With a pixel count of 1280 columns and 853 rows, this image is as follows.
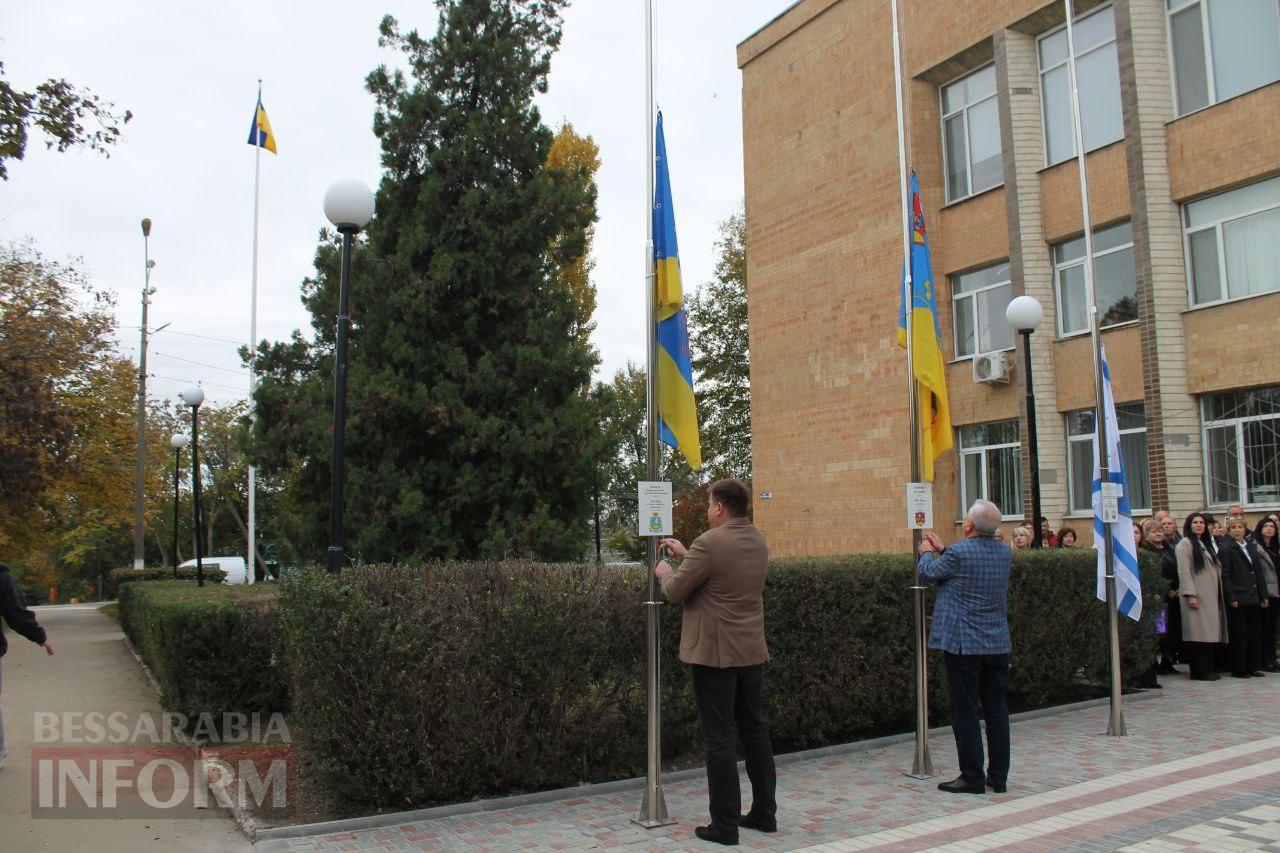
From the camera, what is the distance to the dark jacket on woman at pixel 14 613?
7.44 meters

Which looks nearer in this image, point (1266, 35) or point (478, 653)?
point (478, 653)

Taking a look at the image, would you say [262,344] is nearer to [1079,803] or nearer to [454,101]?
[454,101]

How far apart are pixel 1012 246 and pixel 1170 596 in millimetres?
9281

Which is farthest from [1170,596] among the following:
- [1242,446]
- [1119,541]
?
[1242,446]

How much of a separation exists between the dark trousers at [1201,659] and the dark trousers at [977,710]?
6495 millimetres

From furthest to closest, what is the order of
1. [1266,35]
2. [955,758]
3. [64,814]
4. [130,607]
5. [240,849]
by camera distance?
[130,607] → [1266,35] → [955,758] → [64,814] → [240,849]

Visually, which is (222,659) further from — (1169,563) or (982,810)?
(1169,563)

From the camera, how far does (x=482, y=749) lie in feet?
21.4

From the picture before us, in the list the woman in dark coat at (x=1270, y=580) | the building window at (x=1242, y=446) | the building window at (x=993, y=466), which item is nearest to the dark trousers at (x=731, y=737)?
the woman in dark coat at (x=1270, y=580)

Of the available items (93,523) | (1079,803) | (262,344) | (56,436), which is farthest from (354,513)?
(93,523)

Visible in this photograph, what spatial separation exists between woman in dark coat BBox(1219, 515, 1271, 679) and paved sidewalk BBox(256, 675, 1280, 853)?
147 inches

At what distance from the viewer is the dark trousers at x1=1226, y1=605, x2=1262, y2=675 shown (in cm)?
1202

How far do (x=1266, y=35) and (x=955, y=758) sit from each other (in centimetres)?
1407

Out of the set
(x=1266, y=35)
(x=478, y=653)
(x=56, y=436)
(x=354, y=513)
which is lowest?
(x=478, y=653)
